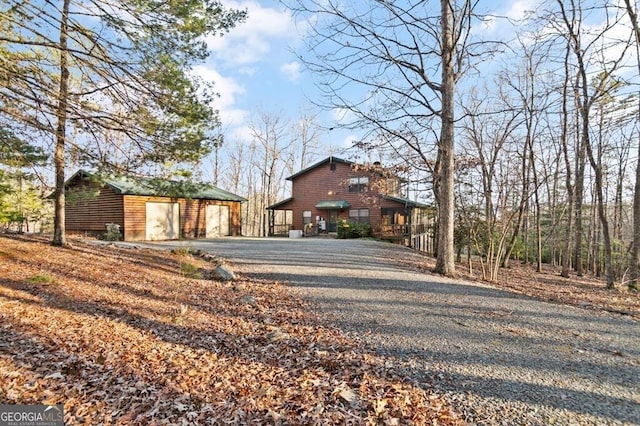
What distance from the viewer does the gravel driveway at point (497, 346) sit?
2584 millimetres

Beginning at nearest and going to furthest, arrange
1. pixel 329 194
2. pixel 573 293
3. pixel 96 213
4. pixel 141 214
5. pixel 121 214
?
pixel 573 293
pixel 121 214
pixel 141 214
pixel 96 213
pixel 329 194

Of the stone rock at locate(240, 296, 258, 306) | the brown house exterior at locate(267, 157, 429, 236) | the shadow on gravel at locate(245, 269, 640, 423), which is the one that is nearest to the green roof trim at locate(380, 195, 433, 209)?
the brown house exterior at locate(267, 157, 429, 236)

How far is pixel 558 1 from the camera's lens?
1078cm

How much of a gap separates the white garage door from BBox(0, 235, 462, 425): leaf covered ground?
11.9 metres

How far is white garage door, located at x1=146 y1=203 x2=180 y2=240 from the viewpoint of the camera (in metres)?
17.5

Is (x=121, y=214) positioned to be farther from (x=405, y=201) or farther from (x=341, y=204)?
(x=405, y=201)

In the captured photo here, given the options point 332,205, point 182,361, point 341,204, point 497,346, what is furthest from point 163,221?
point 497,346

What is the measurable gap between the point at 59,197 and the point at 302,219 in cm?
1758

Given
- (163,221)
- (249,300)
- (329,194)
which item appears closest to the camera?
(249,300)

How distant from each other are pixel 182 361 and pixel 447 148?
7.47 metres

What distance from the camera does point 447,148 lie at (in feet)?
27.0

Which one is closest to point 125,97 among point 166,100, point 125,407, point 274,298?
point 166,100

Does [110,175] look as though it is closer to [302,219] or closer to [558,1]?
[558,1]

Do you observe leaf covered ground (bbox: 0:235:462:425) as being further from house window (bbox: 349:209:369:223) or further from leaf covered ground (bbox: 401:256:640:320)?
house window (bbox: 349:209:369:223)
